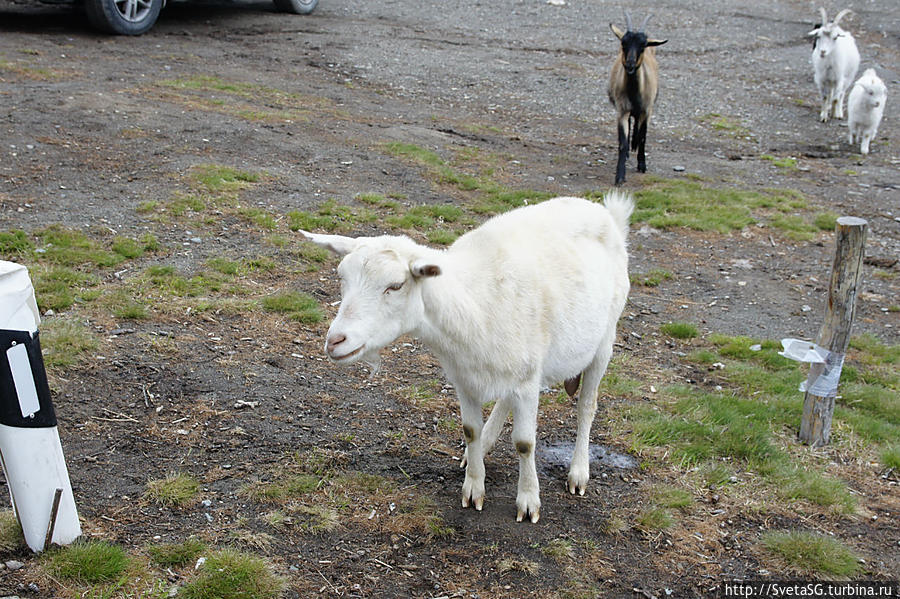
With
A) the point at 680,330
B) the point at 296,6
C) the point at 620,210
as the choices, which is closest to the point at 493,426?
the point at 620,210

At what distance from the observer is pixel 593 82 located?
1553 centimetres

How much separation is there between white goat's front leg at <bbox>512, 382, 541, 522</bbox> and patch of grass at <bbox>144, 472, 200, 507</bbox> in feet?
5.33

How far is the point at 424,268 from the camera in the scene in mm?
3469

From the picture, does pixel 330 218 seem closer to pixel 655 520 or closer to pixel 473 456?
pixel 473 456

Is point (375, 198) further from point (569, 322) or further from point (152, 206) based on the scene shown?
point (569, 322)

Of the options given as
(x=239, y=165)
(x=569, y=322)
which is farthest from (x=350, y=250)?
(x=239, y=165)

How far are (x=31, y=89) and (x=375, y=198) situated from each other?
488 centimetres

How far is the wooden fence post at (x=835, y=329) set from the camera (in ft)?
16.8

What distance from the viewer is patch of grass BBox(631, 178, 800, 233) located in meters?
9.39

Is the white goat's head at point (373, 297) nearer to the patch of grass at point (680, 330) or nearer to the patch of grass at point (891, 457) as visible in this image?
the patch of grass at point (891, 457)

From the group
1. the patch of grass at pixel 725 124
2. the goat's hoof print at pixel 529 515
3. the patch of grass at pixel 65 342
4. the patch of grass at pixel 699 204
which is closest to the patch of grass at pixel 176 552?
the goat's hoof print at pixel 529 515

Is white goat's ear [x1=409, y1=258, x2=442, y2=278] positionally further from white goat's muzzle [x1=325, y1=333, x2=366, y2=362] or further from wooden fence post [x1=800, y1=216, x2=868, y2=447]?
wooden fence post [x1=800, y1=216, x2=868, y2=447]

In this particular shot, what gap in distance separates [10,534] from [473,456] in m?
2.14

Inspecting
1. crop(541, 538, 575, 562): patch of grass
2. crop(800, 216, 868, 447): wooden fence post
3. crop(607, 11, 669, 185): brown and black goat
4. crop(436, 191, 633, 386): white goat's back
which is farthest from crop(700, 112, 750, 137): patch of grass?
crop(541, 538, 575, 562): patch of grass
